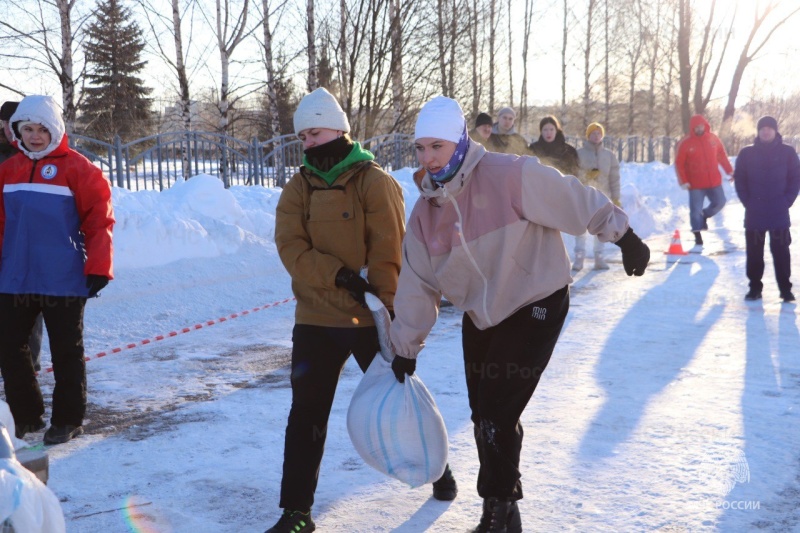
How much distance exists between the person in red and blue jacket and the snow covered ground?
312 millimetres

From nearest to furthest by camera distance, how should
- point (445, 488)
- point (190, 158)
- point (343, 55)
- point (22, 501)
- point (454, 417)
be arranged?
1. point (22, 501)
2. point (445, 488)
3. point (454, 417)
4. point (190, 158)
5. point (343, 55)

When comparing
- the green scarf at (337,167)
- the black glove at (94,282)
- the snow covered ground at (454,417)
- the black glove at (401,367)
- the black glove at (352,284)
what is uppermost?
the green scarf at (337,167)

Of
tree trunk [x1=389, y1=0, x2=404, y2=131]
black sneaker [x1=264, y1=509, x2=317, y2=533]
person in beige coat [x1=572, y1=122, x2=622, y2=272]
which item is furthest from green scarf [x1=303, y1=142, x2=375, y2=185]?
tree trunk [x1=389, y1=0, x2=404, y2=131]

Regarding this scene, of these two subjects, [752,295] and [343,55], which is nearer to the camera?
[752,295]

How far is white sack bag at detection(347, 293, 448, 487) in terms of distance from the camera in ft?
10.4

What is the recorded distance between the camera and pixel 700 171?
12461mm

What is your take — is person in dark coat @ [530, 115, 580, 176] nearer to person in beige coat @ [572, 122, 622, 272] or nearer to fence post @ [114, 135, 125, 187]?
person in beige coat @ [572, 122, 622, 272]

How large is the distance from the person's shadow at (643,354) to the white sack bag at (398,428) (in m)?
1.12

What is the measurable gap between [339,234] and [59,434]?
6.86 ft

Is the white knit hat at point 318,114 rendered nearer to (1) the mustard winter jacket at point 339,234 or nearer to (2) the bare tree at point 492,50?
(1) the mustard winter jacket at point 339,234

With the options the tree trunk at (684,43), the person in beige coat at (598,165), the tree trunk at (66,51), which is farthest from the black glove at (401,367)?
the tree trunk at (684,43)

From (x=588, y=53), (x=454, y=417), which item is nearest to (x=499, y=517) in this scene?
(x=454, y=417)

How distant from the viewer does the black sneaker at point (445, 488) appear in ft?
11.8

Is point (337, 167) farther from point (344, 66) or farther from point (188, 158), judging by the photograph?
point (344, 66)
